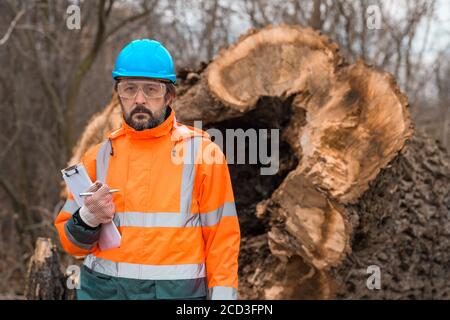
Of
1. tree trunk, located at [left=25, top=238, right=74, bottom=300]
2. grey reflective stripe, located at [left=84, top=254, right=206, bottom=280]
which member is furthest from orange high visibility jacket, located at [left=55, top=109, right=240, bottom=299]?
tree trunk, located at [left=25, top=238, right=74, bottom=300]

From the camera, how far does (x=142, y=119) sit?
2256 millimetres

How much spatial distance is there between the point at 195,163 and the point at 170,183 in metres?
0.13

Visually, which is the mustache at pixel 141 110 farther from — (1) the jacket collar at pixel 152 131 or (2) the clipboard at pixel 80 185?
(2) the clipboard at pixel 80 185

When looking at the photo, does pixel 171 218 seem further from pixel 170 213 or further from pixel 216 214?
pixel 216 214

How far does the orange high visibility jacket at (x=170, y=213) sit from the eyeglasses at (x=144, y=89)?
0.12m

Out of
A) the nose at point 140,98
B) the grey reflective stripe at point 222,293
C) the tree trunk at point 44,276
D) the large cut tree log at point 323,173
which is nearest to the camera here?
the grey reflective stripe at point 222,293

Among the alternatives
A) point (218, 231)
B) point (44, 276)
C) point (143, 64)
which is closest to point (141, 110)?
point (143, 64)

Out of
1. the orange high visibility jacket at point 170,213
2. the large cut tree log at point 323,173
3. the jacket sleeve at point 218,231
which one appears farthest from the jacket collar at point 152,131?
the large cut tree log at point 323,173

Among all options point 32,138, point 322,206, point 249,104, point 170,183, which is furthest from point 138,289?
point 32,138

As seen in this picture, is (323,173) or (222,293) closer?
(222,293)

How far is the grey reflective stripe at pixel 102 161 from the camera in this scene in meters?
2.31

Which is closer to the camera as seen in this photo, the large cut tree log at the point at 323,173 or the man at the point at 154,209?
the man at the point at 154,209

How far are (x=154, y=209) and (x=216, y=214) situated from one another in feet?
0.81

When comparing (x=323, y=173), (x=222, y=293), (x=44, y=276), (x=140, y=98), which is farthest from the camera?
(x=44, y=276)
